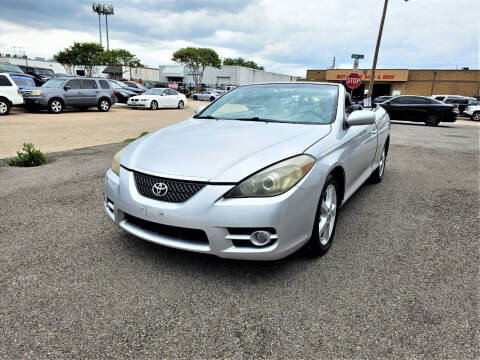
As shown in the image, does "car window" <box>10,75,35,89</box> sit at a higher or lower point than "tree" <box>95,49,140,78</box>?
lower

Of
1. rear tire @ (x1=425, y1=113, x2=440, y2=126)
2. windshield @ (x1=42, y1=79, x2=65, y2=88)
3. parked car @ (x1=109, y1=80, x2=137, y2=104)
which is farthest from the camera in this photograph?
parked car @ (x1=109, y1=80, x2=137, y2=104)

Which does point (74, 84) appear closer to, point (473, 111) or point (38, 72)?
point (38, 72)

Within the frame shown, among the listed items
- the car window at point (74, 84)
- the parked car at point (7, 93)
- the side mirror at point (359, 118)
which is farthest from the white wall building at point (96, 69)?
the side mirror at point (359, 118)

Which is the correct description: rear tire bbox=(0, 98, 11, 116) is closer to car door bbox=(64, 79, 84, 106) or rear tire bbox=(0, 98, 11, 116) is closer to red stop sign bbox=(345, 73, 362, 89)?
A: car door bbox=(64, 79, 84, 106)

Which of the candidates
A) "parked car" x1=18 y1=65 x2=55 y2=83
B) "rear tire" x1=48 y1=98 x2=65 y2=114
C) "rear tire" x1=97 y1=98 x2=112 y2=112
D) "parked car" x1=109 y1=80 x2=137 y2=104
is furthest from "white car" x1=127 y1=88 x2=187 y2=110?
"parked car" x1=18 y1=65 x2=55 y2=83

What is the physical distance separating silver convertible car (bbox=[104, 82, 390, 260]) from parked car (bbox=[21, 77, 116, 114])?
45.1 ft

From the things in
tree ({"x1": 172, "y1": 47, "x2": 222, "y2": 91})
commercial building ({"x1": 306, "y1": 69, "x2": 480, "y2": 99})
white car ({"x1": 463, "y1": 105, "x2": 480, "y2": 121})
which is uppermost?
tree ({"x1": 172, "y1": 47, "x2": 222, "y2": 91})

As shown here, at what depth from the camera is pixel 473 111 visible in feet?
72.5

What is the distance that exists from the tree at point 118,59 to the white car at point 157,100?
95.0 feet

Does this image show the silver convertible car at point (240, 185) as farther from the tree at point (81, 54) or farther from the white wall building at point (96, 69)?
the white wall building at point (96, 69)

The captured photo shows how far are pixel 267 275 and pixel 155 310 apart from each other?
0.85 meters

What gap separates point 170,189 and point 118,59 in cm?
5162

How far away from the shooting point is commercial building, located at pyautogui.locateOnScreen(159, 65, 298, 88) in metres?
56.6

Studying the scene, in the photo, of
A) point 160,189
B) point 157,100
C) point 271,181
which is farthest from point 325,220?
point 157,100
